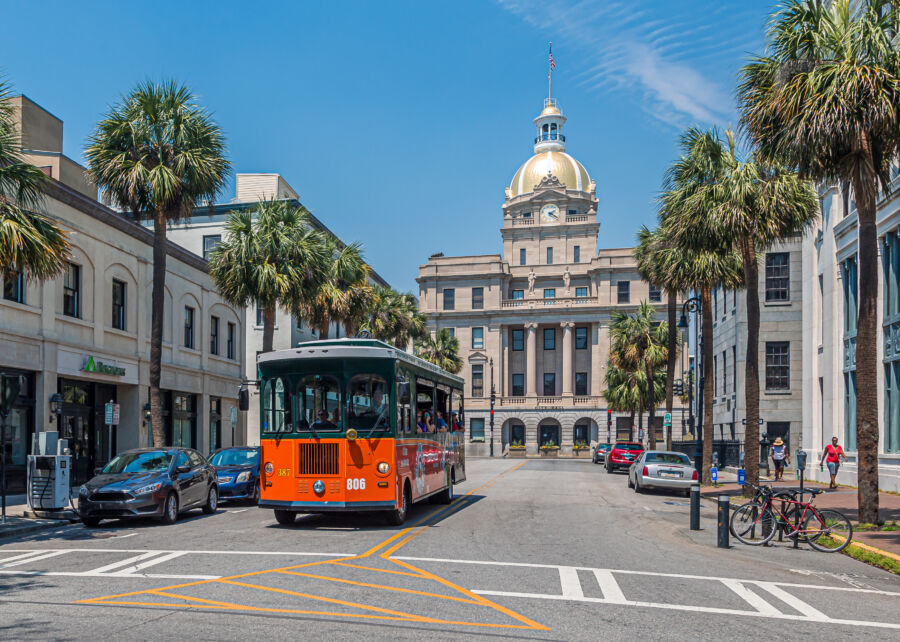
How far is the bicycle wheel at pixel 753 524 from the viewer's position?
14.7 meters

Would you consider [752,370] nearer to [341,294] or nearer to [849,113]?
[849,113]

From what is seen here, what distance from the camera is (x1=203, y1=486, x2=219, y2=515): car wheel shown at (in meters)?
19.5

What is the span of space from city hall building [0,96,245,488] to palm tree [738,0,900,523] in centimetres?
1523

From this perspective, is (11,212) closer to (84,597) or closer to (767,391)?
(84,597)

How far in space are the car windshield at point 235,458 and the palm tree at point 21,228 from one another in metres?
7.84

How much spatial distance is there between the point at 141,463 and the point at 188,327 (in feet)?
62.4

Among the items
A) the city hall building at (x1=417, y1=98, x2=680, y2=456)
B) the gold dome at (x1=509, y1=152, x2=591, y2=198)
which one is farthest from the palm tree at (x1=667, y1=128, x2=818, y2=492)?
the gold dome at (x1=509, y1=152, x2=591, y2=198)

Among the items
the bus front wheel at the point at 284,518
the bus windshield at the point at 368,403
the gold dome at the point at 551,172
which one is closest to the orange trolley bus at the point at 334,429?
the bus windshield at the point at 368,403

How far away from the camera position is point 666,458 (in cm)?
2848

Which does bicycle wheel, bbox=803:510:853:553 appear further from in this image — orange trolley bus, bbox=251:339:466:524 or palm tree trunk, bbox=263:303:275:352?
palm tree trunk, bbox=263:303:275:352

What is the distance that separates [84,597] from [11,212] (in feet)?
30.7

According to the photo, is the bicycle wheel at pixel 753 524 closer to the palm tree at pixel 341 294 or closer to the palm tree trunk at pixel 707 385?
the palm tree trunk at pixel 707 385

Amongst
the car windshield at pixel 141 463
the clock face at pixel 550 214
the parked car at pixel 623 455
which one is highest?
the clock face at pixel 550 214

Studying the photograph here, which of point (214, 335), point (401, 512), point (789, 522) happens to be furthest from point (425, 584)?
point (214, 335)
